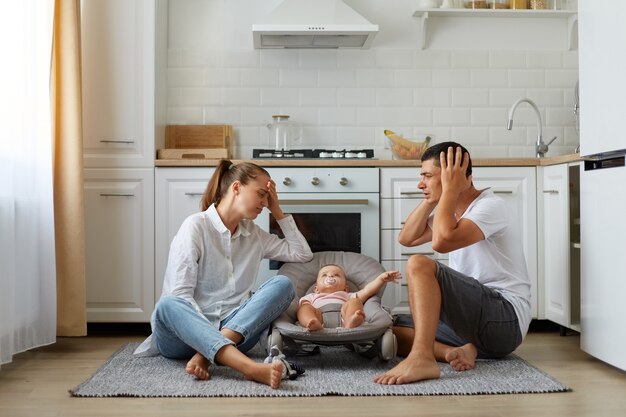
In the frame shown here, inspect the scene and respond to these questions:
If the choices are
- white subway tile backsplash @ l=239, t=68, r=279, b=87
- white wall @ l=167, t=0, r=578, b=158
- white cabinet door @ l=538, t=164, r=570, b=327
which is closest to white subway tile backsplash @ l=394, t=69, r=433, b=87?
white wall @ l=167, t=0, r=578, b=158

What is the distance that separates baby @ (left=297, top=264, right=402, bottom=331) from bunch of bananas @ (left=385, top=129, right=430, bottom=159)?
0.87m

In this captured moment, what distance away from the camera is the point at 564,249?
137 inches

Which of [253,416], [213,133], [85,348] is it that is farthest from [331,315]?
[213,133]

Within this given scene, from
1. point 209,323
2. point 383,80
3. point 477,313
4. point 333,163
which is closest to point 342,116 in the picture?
point 383,80

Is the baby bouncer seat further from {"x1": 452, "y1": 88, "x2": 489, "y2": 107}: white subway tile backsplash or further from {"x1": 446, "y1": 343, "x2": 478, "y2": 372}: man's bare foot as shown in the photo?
{"x1": 452, "y1": 88, "x2": 489, "y2": 107}: white subway tile backsplash

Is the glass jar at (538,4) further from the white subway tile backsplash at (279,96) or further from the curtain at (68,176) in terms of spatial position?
the curtain at (68,176)

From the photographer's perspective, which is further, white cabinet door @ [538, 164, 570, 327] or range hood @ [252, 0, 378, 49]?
range hood @ [252, 0, 378, 49]

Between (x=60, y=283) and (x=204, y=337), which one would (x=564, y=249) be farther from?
(x=60, y=283)

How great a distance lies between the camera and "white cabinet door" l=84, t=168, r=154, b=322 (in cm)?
367

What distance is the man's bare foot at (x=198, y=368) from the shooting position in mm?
2666

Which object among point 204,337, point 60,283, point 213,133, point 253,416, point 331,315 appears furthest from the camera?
point 213,133

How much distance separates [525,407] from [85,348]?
1972mm

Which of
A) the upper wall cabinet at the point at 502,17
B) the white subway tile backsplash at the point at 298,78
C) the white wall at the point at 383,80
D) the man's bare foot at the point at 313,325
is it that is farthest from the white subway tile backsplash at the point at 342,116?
the man's bare foot at the point at 313,325

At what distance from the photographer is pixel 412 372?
2.62 m
